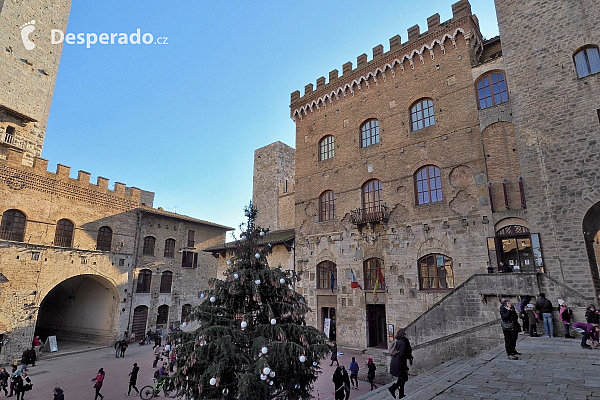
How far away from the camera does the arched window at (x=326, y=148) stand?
22161mm

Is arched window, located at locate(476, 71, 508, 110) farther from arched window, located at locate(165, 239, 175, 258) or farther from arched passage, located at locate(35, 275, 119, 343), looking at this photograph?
arched passage, located at locate(35, 275, 119, 343)

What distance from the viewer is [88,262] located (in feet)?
73.6

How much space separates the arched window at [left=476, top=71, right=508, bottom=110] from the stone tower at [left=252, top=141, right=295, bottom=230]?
19979mm

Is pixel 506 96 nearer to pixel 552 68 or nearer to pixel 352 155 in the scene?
pixel 552 68

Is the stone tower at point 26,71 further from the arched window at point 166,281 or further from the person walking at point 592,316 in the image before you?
the person walking at point 592,316

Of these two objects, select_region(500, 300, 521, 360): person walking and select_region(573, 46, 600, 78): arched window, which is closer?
select_region(500, 300, 521, 360): person walking

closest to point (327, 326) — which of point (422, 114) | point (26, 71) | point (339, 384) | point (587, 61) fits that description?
point (339, 384)

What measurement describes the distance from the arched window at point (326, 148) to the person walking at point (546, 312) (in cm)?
1414

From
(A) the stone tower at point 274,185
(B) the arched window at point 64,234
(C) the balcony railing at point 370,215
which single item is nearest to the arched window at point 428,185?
(C) the balcony railing at point 370,215

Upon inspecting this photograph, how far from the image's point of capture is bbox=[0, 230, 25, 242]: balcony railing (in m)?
18.9

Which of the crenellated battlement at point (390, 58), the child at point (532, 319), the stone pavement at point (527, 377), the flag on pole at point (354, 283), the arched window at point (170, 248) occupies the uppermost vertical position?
the crenellated battlement at point (390, 58)

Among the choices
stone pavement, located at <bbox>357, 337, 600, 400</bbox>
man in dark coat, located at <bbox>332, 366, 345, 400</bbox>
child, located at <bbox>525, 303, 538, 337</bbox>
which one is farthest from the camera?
child, located at <bbox>525, 303, 538, 337</bbox>

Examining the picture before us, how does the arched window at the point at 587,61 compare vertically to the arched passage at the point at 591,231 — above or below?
above

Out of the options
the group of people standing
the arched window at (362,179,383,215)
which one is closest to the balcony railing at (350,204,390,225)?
the arched window at (362,179,383,215)
